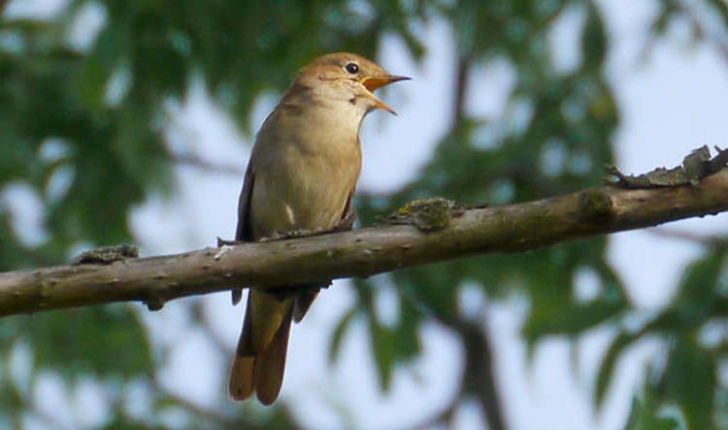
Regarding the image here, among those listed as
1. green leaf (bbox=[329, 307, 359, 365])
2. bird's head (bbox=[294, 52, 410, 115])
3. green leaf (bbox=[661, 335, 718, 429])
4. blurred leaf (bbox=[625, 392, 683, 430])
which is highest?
bird's head (bbox=[294, 52, 410, 115])

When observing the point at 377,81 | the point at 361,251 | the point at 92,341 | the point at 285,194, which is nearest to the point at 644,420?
the point at 361,251

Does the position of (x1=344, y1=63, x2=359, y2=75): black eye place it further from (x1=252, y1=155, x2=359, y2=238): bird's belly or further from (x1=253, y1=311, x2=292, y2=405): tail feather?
(x1=253, y1=311, x2=292, y2=405): tail feather

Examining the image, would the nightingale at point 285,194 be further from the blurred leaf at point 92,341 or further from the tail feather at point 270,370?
the blurred leaf at point 92,341

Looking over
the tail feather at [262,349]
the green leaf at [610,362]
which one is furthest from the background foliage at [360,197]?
the tail feather at [262,349]

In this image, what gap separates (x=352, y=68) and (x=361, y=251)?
2686mm

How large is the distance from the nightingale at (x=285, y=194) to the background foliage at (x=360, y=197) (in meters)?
1.01

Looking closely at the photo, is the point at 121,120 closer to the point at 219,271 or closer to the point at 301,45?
the point at 301,45

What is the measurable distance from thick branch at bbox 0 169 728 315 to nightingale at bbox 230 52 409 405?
1.65m

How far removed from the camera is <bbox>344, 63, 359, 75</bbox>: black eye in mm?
6152

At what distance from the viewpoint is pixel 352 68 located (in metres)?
6.18

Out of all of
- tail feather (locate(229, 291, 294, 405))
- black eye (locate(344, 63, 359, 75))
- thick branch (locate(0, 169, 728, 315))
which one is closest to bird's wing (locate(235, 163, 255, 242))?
tail feather (locate(229, 291, 294, 405))

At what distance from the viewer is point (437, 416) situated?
9.03 meters

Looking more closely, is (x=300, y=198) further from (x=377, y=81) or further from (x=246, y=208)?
(x=377, y=81)

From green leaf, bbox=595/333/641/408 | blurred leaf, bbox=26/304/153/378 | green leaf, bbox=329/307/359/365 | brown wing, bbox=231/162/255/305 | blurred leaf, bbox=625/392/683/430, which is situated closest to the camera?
blurred leaf, bbox=625/392/683/430
